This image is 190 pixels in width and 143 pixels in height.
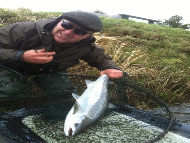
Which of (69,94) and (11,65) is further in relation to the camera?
(69,94)

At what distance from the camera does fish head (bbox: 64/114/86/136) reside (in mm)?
1862

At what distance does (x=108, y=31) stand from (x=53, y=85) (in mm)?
6539

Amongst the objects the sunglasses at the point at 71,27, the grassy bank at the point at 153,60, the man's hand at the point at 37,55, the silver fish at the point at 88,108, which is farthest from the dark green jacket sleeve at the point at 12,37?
the grassy bank at the point at 153,60

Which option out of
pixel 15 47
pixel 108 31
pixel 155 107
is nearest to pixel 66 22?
pixel 15 47

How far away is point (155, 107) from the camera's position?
11.9ft

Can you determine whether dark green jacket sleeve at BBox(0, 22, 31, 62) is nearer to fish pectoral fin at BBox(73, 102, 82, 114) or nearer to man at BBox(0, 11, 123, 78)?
man at BBox(0, 11, 123, 78)

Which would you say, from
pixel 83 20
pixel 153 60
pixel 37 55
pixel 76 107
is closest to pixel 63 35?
pixel 83 20

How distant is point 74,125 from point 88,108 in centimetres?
30

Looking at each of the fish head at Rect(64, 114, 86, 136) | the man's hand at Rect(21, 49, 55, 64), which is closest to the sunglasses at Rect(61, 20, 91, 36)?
the man's hand at Rect(21, 49, 55, 64)

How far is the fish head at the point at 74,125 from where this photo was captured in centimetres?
186

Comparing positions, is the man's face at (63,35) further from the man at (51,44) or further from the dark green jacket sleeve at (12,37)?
the dark green jacket sleeve at (12,37)

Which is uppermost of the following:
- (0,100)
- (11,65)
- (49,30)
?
(49,30)

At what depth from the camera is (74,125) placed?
189cm

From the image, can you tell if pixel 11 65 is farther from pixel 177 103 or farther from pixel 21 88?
pixel 177 103
